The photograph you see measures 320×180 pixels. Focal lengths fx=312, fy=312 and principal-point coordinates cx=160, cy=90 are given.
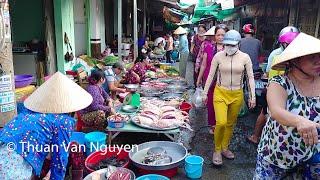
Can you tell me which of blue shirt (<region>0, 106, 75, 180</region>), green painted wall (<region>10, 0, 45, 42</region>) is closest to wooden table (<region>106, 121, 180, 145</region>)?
blue shirt (<region>0, 106, 75, 180</region>)

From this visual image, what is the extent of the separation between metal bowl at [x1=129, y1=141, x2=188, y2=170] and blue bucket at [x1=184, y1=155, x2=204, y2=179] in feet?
0.31

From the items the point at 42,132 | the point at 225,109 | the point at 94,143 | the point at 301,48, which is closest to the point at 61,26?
the point at 94,143

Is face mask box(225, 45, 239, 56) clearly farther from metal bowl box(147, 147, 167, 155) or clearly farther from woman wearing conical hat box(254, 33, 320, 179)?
woman wearing conical hat box(254, 33, 320, 179)

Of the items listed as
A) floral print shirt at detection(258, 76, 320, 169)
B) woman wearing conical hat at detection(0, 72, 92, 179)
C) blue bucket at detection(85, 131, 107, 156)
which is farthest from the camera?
blue bucket at detection(85, 131, 107, 156)

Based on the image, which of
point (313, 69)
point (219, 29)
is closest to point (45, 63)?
point (219, 29)

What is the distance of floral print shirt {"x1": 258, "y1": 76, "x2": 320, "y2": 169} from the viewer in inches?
92.9

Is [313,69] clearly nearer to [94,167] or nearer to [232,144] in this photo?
[94,167]

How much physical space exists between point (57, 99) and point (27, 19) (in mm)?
5741

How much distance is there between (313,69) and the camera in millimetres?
2314

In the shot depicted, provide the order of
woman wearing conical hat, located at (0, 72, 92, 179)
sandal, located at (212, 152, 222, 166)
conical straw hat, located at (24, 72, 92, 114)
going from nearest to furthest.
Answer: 1. woman wearing conical hat, located at (0, 72, 92, 179)
2. conical straw hat, located at (24, 72, 92, 114)
3. sandal, located at (212, 152, 222, 166)

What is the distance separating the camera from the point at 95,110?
16.4ft

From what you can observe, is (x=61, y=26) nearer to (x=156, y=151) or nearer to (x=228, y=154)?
(x=156, y=151)

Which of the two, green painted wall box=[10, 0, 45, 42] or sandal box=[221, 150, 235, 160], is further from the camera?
green painted wall box=[10, 0, 45, 42]

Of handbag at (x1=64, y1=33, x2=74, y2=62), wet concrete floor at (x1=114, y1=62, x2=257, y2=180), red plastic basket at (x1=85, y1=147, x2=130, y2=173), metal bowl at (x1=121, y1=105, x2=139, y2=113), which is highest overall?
handbag at (x1=64, y1=33, x2=74, y2=62)
